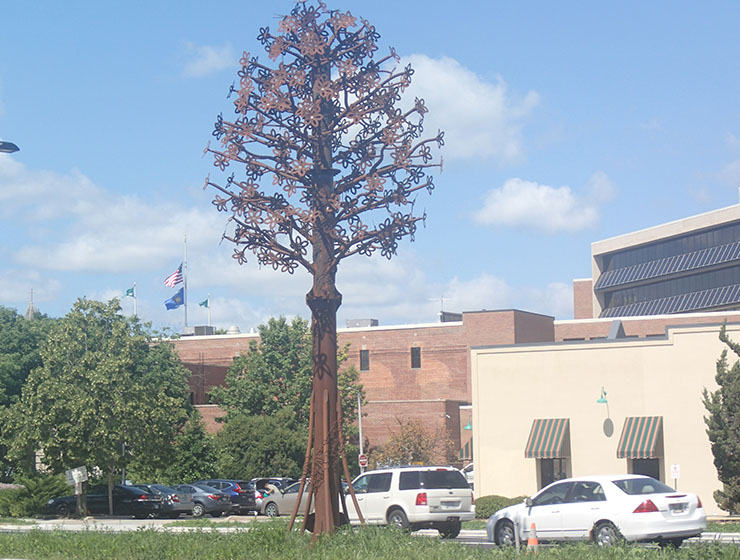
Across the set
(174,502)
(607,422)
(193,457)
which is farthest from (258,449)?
(607,422)

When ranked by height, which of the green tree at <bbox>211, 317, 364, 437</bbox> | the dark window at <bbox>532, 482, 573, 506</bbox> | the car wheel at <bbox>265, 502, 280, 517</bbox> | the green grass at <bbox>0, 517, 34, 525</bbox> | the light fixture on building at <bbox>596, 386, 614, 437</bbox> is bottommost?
the green grass at <bbox>0, 517, 34, 525</bbox>

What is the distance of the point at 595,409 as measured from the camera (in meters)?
38.9

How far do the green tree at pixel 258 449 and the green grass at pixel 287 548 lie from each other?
39.2 metres

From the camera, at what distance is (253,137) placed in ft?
58.0

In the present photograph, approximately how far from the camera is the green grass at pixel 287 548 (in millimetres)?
13438

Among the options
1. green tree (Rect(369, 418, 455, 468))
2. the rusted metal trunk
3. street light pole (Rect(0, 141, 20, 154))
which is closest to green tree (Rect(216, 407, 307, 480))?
green tree (Rect(369, 418, 455, 468))

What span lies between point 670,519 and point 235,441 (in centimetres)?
4220

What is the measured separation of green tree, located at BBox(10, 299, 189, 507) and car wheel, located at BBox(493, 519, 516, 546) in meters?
23.5

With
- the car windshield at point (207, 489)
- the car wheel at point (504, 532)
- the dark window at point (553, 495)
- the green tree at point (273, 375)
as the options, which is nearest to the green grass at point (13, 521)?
the car windshield at point (207, 489)

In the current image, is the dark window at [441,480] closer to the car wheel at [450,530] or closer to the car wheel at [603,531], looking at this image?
the car wheel at [450,530]

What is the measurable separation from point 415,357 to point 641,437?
4330cm

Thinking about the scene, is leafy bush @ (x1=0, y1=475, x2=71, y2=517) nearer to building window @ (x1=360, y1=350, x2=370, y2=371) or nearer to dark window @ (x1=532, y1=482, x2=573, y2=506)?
dark window @ (x1=532, y1=482, x2=573, y2=506)

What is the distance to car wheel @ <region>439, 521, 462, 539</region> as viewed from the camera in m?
25.9

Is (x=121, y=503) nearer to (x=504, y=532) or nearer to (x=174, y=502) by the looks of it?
(x=174, y=502)
